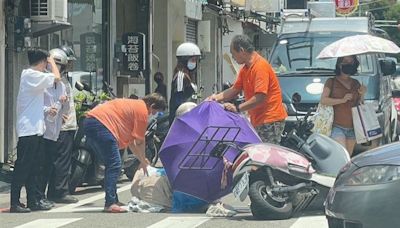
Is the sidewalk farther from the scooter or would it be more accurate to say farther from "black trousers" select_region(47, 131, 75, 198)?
the scooter

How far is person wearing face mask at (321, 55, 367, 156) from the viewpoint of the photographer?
988 cm

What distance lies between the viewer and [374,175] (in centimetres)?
580

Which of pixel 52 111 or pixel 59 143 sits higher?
pixel 52 111

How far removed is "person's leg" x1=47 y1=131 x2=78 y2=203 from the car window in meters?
4.62

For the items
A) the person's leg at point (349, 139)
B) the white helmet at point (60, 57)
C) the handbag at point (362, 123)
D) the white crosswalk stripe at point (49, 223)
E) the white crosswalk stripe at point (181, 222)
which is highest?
the white helmet at point (60, 57)

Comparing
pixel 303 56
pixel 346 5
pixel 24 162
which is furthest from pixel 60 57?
pixel 346 5

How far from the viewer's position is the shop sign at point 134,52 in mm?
19875

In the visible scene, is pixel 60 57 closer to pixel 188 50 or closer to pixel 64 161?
pixel 64 161

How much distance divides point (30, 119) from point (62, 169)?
108 cm

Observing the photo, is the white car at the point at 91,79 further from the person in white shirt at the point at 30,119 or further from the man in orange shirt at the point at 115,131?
the man in orange shirt at the point at 115,131

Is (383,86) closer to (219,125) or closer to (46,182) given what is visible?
(219,125)

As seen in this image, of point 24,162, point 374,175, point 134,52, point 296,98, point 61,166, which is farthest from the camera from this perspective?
point 134,52

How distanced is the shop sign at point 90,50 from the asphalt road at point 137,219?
28.0 ft

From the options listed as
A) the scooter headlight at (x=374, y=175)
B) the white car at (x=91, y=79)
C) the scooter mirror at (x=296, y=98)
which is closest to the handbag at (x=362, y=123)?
the scooter mirror at (x=296, y=98)
